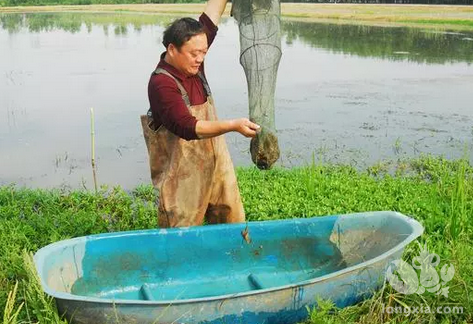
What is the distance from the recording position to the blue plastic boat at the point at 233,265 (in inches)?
130

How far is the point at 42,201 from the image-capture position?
19.7 ft

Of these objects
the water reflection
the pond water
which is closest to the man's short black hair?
the pond water

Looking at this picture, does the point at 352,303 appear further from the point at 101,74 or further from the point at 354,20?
the point at 354,20

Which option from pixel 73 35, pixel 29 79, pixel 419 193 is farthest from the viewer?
pixel 73 35

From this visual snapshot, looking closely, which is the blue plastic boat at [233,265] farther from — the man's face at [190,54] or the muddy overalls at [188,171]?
the man's face at [190,54]

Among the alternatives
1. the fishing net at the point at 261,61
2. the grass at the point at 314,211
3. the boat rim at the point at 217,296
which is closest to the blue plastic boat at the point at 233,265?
the boat rim at the point at 217,296

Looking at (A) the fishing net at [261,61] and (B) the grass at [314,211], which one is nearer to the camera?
(A) the fishing net at [261,61]

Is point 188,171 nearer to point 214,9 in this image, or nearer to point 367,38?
point 214,9

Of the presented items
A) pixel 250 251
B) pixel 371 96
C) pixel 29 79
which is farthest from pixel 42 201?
pixel 29 79

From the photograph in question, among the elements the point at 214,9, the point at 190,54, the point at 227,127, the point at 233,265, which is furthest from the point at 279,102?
the point at 227,127

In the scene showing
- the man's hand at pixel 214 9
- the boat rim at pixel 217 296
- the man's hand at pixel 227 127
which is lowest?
the boat rim at pixel 217 296

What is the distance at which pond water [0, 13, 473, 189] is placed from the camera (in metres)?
7.98

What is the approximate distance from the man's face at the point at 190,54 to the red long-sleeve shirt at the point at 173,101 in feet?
0.20

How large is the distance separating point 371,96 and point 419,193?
6.12m
